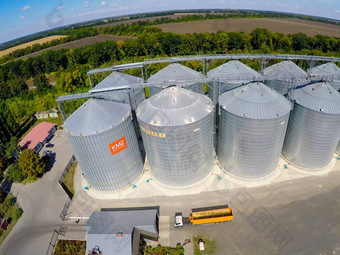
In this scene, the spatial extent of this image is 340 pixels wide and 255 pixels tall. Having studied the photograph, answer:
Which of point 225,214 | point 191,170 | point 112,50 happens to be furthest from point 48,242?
point 112,50

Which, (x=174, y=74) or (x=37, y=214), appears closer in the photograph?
(x=37, y=214)

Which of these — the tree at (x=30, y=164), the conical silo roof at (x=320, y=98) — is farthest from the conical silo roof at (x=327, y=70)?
the tree at (x=30, y=164)

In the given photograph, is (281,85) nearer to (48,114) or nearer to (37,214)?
(37,214)

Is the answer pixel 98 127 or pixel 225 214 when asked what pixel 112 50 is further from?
pixel 225 214

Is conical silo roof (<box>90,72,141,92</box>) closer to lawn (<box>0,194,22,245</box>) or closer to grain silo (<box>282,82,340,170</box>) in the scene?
lawn (<box>0,194,22,245</box>)

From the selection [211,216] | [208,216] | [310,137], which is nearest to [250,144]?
[310,137]

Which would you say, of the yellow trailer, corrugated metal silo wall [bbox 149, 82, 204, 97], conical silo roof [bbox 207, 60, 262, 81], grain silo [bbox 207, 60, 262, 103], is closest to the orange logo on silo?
corrugated metal silo wall [bbox 149, 82, 204, 97]
